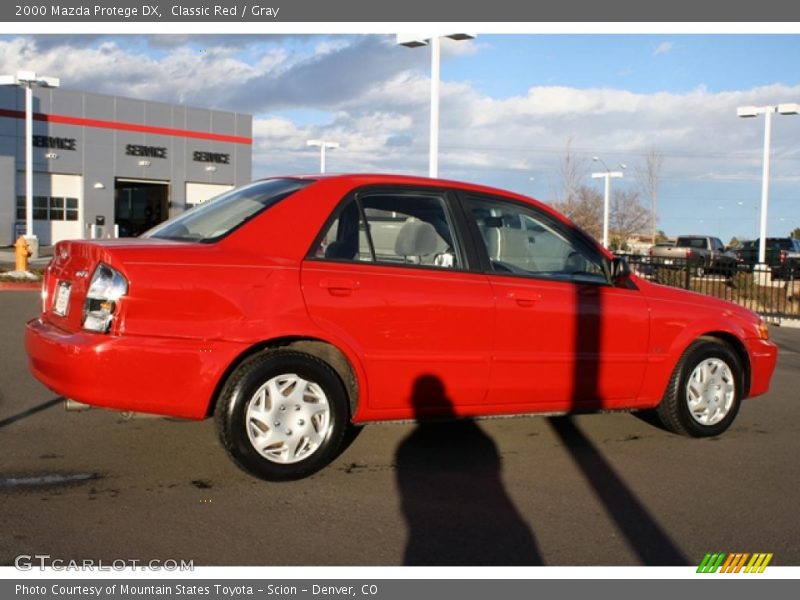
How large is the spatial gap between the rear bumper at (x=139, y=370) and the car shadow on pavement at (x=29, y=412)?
5.80 feet

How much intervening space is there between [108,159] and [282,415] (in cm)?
4467

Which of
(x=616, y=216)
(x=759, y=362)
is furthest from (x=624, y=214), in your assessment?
(x=759, y=362)

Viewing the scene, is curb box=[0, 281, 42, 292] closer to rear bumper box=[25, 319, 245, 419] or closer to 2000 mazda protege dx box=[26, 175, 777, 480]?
2000 mazda protege dx box=[26, 175, 777, 480]

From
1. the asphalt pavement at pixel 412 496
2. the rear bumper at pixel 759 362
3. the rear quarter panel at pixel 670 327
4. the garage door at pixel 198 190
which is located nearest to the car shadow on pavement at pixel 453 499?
the asphalt pavement at pixel 412 496

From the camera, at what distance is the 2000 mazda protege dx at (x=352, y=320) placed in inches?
177

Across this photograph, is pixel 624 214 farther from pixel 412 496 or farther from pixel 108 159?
pixel 412 496

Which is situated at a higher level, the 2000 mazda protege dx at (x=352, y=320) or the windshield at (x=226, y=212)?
the windshield at (x=226, y=212)

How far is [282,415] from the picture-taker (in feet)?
15.6

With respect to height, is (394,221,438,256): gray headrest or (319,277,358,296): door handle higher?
(394,221,438,256): gray headrest

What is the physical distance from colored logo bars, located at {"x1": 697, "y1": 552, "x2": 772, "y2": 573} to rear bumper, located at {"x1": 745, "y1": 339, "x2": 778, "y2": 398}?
2.68m

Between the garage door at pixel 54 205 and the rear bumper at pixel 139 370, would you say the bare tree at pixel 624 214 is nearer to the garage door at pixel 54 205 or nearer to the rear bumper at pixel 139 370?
the garage door at pixel 54 205

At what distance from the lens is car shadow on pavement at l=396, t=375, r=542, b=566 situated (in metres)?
3.95

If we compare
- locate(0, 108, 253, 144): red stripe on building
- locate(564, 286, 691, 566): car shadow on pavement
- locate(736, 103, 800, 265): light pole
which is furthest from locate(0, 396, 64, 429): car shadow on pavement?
locate(0, 108, 253, 144): red stripe on building

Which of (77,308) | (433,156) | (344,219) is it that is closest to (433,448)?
(344,219)
